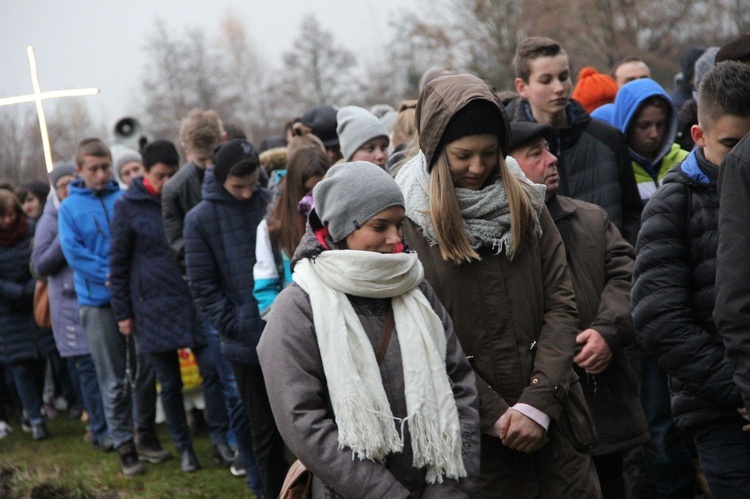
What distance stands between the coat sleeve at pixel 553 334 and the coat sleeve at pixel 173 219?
4.28 m

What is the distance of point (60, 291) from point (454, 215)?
6.45 m

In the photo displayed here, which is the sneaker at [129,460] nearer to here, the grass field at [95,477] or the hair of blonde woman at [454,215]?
the grass field at [95,477]

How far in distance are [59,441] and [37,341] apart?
3.63ft

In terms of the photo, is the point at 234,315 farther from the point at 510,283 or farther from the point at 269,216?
the point at 510,283

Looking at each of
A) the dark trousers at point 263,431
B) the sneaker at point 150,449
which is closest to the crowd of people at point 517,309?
the dark trousers at point 263,431

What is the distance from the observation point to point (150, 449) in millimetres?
8570

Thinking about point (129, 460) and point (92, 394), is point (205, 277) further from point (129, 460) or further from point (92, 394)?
point (92, 394)

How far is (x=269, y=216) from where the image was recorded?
19.8 ft

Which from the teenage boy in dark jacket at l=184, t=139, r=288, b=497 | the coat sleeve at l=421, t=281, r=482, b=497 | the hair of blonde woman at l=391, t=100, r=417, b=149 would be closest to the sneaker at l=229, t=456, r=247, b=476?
the teenage boy in dark jacket at l=184, t=139, r=288, b=497

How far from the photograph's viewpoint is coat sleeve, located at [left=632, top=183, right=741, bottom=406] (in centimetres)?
379

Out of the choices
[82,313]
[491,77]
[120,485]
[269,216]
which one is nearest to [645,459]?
[269,216]

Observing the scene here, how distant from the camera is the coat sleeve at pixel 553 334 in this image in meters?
3.81

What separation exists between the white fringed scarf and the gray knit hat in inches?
5.2


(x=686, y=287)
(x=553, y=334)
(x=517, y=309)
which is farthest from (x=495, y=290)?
(x=686, y=287)
